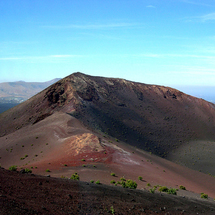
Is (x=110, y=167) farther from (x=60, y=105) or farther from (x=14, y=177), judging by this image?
(x=60, y=105)

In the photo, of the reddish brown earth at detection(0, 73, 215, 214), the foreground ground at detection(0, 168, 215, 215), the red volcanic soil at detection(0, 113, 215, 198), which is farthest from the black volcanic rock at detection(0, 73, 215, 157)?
the foreground ground at detection(0, 168, 215, 215)

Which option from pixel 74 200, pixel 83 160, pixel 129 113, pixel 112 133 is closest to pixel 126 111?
pixel 129 113

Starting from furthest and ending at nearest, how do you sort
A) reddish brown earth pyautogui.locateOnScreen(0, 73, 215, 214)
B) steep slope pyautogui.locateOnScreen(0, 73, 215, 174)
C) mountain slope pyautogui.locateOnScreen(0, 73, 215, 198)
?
steep slope pyautogui.locateOnScreen(0, 73, 215, 174), mountain slope pyautogui.locateOnScreen(0, 73, 215, 198), reddish brown earth pyautogui.locateOnScreen(0, 73, 215, 214)

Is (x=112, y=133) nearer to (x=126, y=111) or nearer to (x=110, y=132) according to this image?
(x=110, y=132)

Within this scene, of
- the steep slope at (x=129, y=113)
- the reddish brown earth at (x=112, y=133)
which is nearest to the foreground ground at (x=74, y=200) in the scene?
the reddish brown earth at (x=112, y=133)

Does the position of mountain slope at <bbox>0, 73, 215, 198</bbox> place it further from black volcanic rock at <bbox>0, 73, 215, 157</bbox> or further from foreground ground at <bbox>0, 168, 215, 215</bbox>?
foreground ground at <bbox>0, 168, 215, 215</bbox>

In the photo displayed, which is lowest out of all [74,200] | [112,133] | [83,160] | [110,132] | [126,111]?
[83,160]

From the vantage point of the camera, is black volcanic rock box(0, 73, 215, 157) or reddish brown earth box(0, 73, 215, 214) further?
black volcanic rock box(0, 73, 215, 157)
